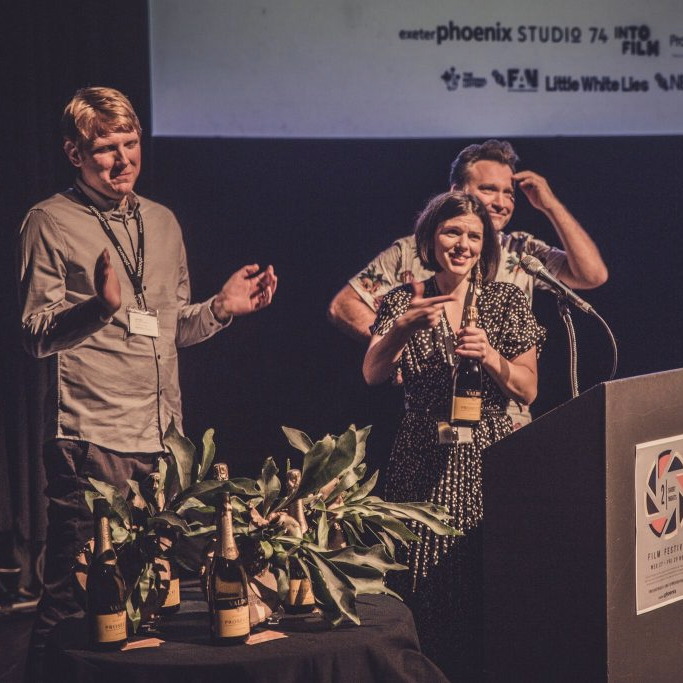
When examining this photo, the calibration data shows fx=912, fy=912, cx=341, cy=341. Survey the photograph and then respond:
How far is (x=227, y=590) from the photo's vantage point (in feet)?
4.95

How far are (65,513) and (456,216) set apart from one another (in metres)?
1.34

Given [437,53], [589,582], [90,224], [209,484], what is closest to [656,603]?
[589,582]

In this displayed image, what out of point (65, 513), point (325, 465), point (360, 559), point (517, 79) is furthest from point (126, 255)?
point (517, 79)

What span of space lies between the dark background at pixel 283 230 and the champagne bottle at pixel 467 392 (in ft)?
4.11

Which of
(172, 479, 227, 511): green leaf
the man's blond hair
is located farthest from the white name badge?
(172, 479, 227, 511): green leaf

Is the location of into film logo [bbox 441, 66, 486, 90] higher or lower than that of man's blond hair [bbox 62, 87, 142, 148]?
higher

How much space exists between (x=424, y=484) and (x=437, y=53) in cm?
187

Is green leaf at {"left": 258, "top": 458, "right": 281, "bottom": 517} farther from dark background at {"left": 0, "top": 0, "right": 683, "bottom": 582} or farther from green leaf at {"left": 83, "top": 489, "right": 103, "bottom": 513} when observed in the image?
dark background at {"left": 0, "top": 0, "right": 683, "bottom": 582}

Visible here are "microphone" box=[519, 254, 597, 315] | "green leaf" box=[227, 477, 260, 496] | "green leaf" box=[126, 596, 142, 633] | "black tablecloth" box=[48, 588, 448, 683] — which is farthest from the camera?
"microphone" box=[519, 254, 597, 315]

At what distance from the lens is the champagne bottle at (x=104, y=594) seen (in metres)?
1.43

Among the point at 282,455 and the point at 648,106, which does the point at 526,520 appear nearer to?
the point at 282,455

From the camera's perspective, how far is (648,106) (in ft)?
12.1

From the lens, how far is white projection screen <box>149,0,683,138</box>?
136 inches

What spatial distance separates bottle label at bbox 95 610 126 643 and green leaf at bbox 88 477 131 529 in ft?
0.54
